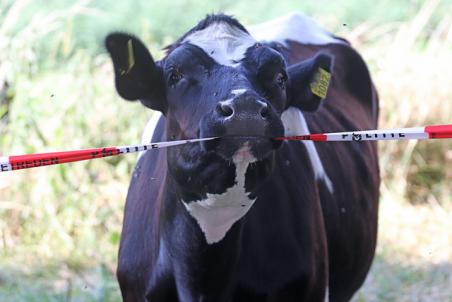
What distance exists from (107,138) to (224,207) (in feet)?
15.5

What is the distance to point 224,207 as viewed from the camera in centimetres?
335

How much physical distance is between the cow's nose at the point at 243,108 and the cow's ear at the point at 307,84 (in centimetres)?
69

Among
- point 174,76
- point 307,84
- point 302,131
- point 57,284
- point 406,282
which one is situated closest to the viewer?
point 174,76

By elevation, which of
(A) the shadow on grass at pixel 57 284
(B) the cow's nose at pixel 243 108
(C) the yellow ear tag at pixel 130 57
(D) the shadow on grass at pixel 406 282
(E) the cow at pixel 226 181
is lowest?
(D) the shadow on grass at pixel 406 282

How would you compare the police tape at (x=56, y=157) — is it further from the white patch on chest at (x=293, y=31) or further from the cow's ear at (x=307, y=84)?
the white patch on chest at (x=293, y=31)

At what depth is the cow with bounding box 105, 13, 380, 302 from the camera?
10.4ft

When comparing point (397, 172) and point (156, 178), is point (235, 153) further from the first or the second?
point (397, 172)

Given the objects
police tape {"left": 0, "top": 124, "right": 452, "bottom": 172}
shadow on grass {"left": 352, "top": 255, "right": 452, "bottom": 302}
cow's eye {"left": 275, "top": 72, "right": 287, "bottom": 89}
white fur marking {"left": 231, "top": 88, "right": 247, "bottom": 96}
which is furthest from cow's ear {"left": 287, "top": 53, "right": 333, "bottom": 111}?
shadow on grass {"left": 352, "top": 255, "right": 452, "bottom": 302}

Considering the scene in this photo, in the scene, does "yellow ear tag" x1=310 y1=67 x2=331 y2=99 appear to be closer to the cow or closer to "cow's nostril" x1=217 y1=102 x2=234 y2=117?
the cow

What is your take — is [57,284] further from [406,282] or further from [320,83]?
[320,83]

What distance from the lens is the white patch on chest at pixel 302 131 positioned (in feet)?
13.5

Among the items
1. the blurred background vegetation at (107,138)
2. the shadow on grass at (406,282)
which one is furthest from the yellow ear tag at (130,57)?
the shadow on grass at (406,282)

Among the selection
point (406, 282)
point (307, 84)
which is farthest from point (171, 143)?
point (406, 282)

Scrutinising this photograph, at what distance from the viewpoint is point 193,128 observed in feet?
10.6
